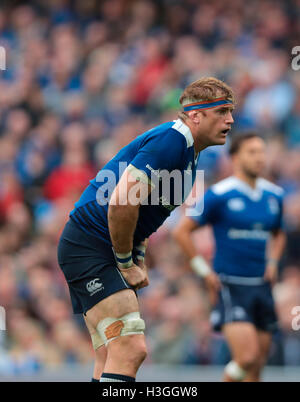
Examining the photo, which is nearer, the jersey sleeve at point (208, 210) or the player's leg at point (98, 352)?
the player's leg at point (98, 352)

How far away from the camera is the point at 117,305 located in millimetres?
5062

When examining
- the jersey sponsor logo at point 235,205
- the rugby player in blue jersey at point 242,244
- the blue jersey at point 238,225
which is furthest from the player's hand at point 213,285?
the jersey sponsor logo at point 235,205

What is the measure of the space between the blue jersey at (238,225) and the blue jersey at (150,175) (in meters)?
2.59

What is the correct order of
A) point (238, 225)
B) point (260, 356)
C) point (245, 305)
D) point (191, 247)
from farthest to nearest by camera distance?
point (191, 247) < point (238, 225) < point (245, 305) < point (260, 356)

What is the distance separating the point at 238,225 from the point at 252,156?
0.69 meters

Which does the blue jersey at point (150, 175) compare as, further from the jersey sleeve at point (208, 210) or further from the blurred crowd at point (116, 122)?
the blurred crowd at point (116, 122)

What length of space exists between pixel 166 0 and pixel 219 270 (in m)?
8.22

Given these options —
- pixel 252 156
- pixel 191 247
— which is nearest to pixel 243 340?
pixel 191 247

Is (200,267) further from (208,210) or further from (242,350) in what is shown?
(242,350)

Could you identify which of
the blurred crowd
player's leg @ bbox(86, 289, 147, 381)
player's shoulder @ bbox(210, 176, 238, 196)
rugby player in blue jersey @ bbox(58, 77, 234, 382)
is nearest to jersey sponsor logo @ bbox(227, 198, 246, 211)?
player's shoulder @ bbox(210, 176, 238, 196)

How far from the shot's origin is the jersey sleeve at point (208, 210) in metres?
7.90

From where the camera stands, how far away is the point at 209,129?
5.20 meters

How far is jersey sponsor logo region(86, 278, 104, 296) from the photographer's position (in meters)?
5.12

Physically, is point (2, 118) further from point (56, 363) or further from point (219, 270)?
point (219, 270)
